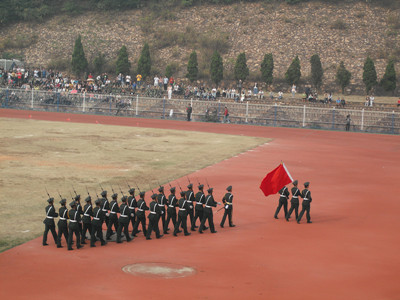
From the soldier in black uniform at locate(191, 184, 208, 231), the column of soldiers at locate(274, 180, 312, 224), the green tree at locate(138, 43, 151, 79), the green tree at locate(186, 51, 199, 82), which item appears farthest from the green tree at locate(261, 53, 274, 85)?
the soldier in black uniform at locate(191, 184, 208, 231)

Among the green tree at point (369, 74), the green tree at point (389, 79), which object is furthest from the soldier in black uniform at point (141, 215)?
the green tree at point (389, 79)

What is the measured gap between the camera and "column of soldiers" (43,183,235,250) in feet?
43.7

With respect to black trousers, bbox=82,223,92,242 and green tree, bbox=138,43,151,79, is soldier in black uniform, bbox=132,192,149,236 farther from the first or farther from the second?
green tree, bbox=138,43,151,79

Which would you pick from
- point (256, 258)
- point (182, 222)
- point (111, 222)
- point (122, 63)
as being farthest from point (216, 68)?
point (256, 258)

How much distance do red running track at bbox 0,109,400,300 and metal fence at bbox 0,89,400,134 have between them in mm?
23367

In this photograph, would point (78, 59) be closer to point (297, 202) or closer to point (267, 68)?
point (267, 68)

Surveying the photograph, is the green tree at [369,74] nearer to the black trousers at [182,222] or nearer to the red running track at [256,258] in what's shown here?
the red running track at [256,258]

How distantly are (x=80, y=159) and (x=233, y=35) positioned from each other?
48769mm

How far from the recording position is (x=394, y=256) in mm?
13219

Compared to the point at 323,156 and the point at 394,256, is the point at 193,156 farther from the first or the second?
the point at 394,256

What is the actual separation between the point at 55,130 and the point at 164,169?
14917 mm

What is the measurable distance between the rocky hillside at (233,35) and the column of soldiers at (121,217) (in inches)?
1932

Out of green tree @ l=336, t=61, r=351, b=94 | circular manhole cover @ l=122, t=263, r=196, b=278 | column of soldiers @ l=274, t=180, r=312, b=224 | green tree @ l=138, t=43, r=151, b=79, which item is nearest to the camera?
circular manhole cover @ l=122, t=263, r=196, b=278

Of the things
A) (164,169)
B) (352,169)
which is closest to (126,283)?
(164,169)
